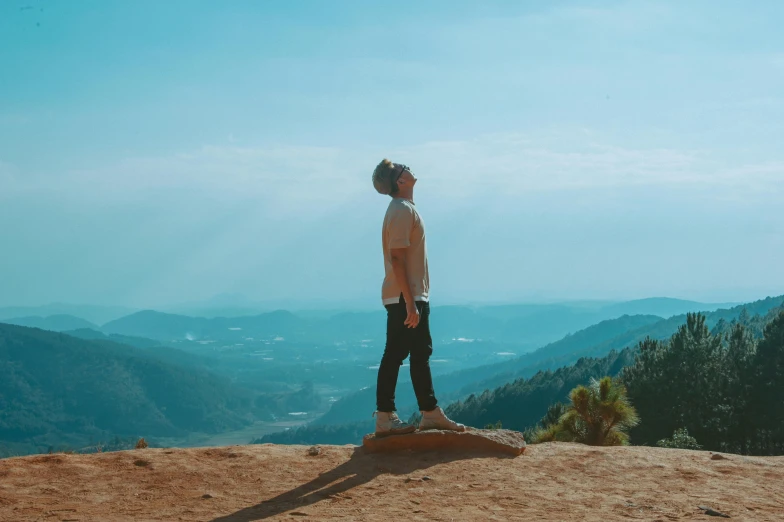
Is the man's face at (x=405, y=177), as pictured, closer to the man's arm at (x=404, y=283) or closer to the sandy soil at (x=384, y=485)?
the man's arm at (x=404, y=283)

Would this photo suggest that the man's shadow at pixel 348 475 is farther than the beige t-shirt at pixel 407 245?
No

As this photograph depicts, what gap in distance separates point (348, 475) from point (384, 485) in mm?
490

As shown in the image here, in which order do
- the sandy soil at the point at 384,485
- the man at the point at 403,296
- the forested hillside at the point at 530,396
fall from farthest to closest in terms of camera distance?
the forested hillside at the point at 530,396, the man at the point at 403,296, the sandy soil at the point at 384,485

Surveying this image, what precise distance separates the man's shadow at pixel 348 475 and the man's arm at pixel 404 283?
129 centimetres

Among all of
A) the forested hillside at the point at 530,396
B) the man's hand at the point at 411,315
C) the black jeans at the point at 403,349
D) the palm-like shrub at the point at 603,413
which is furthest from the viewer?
the forested hillside at the point at 530,396

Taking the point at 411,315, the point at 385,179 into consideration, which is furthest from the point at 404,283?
the point at 385,179

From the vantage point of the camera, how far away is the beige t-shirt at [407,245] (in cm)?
720

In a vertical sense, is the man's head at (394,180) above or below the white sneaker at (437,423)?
above

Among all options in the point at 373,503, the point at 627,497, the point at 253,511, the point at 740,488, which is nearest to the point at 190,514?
the point at 253,511

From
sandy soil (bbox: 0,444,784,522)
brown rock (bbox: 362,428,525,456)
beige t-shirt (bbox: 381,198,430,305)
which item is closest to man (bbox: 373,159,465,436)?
beige t-shirt (bbox: 381,198,430,305)

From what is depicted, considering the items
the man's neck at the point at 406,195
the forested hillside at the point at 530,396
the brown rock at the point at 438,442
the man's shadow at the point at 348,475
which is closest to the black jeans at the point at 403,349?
the brown rock at the point at 438,442

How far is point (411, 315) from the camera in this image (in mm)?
7066

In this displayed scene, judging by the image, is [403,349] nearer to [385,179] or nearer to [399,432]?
[399,432]

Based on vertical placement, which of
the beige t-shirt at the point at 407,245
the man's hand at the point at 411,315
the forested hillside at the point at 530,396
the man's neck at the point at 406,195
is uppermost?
→ the man's neck at the point at 406,195
